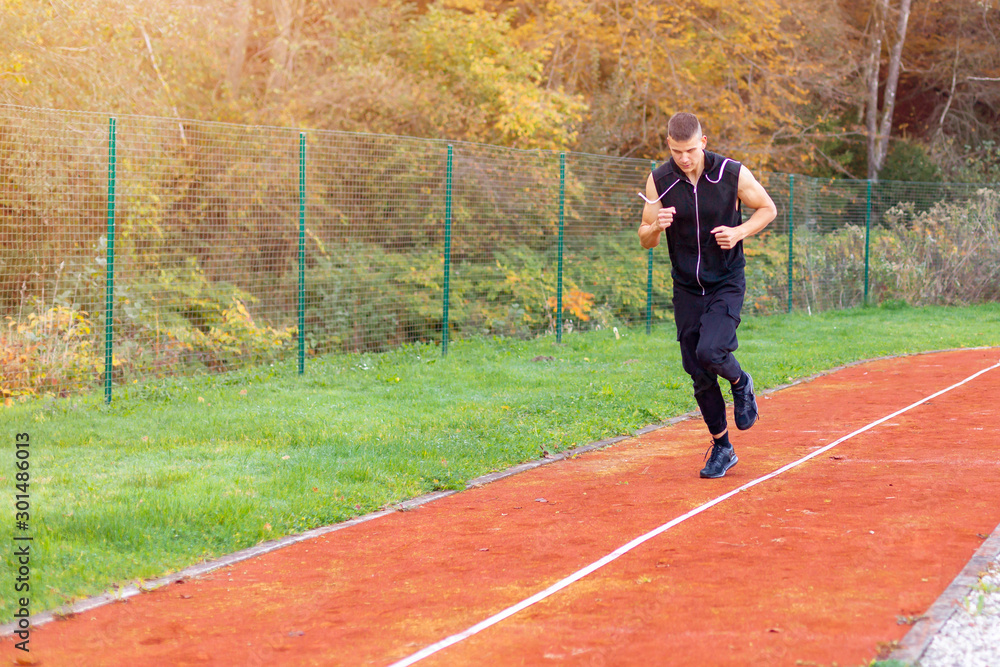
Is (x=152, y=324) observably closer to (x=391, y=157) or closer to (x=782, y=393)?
(x=391, y=157)

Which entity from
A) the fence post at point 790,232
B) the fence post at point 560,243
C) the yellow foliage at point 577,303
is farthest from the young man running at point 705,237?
the fence post at point 790,232

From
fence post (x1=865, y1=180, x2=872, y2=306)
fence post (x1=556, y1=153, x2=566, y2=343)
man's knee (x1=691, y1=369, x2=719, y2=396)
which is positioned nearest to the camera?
man's knee (x1=691, y1=369, x2=719, y2=396)

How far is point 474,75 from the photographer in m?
20.3

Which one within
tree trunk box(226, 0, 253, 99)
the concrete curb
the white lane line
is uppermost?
tree trunk box(226, 0, 253, 99)

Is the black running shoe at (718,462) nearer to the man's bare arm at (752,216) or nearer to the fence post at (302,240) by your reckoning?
the man's bare arm at (752,216)

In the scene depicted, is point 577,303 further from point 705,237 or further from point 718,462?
point 705,237

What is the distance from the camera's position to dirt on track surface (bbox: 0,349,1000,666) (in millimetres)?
4293

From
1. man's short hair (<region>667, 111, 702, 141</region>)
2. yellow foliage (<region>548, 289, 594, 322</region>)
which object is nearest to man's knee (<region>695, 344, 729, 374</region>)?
man's short hair (<region>667, 111, 702, 141</region>)

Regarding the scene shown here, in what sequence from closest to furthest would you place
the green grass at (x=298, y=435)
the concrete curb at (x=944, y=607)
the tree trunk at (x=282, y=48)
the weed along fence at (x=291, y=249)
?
the concrete curb at (x=944, y=607) → the green grass at (x=298, y=435) → the weed along fence at (x=291, y=249) → the tree trunk at (x=282, y=48)

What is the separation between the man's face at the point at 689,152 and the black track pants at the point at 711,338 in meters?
0.85

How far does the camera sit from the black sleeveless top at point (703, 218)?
22.6 feet

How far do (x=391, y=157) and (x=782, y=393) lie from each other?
23.9 feet

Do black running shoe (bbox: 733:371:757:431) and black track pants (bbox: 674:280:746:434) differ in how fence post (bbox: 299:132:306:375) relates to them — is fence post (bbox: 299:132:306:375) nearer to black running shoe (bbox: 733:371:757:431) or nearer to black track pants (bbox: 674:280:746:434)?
black track pants (bbox: 674:280:746:434)

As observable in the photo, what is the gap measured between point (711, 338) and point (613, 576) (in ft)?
7.30
